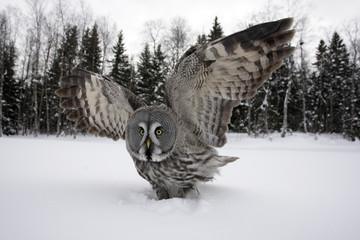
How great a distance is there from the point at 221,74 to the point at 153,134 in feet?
3.30

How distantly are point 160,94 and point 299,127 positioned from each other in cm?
1685

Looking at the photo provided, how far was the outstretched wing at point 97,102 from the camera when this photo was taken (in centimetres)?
286

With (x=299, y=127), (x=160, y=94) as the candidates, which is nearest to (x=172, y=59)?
(x=160, y=94)

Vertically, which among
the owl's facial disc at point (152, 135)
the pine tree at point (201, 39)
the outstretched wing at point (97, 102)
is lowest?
the owl's facial disc at point (152, 135)

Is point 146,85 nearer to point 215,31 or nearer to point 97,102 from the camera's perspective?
point 215,31

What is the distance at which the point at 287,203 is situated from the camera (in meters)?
2.14

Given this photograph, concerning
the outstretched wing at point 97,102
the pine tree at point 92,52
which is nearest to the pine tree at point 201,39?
the pine tree at point 92,52

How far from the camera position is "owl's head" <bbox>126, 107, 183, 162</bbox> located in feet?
7.88

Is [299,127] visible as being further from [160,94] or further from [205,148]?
[205,148]

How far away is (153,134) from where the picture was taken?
246cm

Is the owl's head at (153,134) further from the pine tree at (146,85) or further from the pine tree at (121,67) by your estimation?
the pine tree at (121,67)

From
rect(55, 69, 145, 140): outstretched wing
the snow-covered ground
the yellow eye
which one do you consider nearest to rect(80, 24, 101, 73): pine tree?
rect(55, 69, 145, 140): outstretched wing

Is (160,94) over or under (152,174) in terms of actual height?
over

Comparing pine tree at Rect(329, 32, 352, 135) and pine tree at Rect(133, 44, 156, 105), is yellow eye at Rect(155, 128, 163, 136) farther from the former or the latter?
pine tree at Rect(329, 32, 352, 135)
